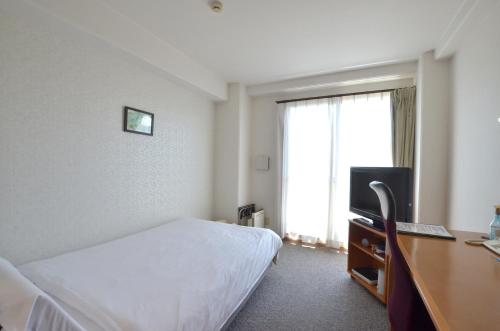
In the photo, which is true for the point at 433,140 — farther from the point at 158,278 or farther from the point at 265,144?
the point at 158,278

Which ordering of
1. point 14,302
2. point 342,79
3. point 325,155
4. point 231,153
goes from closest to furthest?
point 14,302
point 342,79
point 325,155
point 231,153

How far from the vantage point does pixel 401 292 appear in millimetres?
1043

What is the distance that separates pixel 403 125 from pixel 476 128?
1.03m

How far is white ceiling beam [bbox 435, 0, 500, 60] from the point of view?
1757mm

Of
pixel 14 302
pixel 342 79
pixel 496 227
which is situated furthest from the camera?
pixel 342 79

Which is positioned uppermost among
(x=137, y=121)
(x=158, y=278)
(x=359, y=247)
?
(x=137, y=121)

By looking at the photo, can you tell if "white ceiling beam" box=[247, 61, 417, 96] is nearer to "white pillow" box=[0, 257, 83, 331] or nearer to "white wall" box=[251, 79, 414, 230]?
"white wall" box=[251, 79, 414, 230]

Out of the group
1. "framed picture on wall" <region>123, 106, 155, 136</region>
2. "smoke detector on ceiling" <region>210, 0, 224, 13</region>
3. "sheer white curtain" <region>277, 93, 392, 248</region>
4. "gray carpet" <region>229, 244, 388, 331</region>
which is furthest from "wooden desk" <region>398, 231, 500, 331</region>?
"framed picture on wall" <region>123, 106, 155, 136</region>

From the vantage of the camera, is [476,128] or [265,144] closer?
[476,128]

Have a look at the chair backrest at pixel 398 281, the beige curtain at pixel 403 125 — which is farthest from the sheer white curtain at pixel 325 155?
the chair backrest at pixel 398 281

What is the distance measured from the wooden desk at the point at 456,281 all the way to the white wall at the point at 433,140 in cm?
151

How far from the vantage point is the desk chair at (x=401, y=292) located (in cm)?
101

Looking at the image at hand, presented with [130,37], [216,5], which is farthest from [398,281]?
[130,37]

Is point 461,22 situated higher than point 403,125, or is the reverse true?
point 461,22
